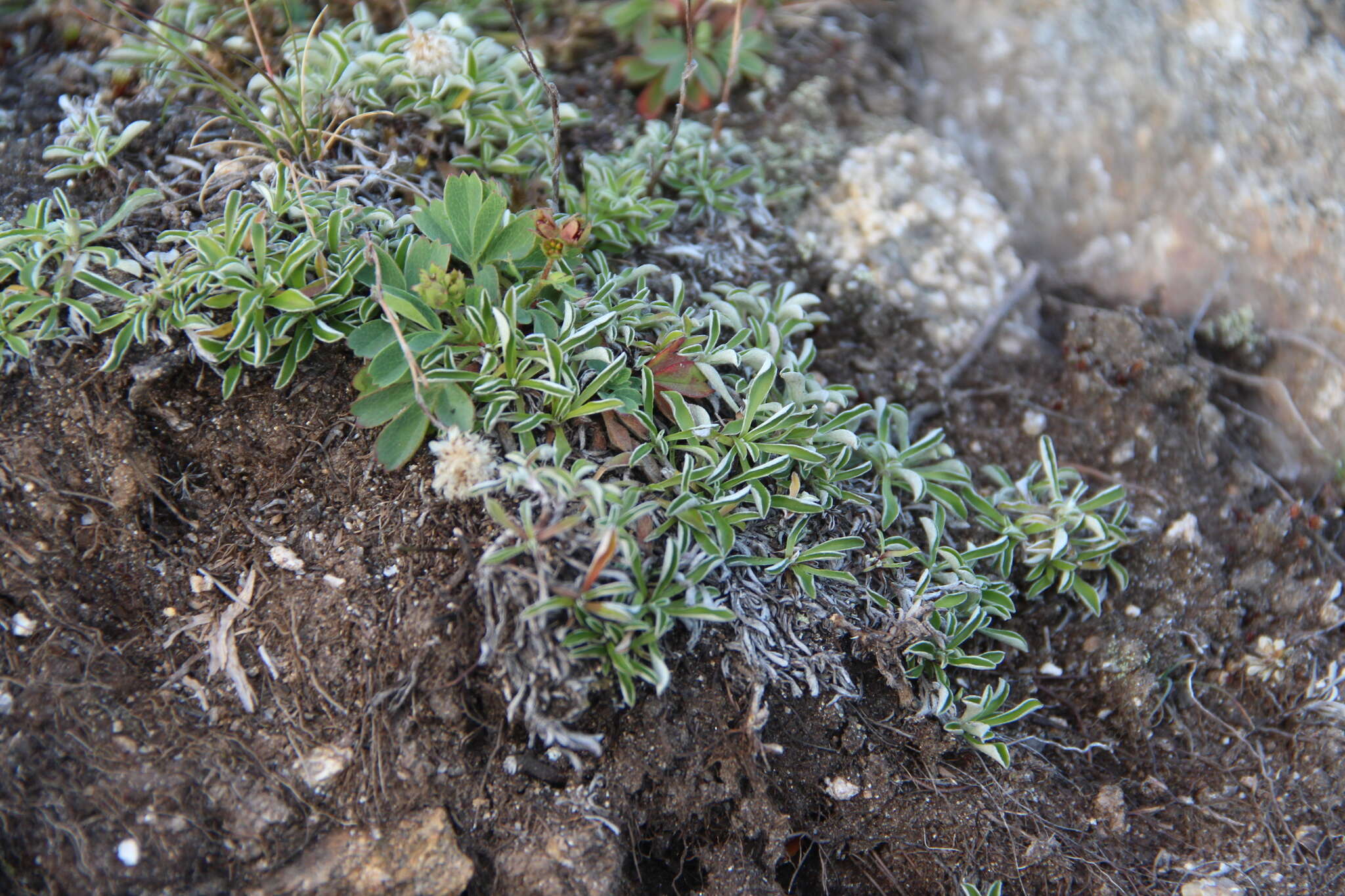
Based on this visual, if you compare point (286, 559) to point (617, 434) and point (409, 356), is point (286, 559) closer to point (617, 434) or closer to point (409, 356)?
point (409, 356)

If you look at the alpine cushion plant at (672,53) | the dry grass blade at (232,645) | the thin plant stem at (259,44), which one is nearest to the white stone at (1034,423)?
the alpine cushion plant at (672,53)

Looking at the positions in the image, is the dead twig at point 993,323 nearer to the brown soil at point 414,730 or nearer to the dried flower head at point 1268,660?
the brown soil at point 414,730

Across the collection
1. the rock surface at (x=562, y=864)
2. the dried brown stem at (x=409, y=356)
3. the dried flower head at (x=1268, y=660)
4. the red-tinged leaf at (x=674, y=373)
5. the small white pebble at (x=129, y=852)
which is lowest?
the dried flower head at (x=1268, y=660)

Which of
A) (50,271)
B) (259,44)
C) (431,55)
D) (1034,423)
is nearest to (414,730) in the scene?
(50,271)

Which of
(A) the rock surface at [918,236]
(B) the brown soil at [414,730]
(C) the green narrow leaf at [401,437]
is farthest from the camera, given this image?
(A) the rock surface at [918,236]

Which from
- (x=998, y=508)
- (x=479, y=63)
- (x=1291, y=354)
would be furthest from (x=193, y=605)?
(x=1291, y=354)

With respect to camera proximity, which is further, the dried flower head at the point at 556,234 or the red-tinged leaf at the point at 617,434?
the red-tinged leaf at the point at 617,434

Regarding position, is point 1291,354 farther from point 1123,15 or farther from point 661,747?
point 661,747
